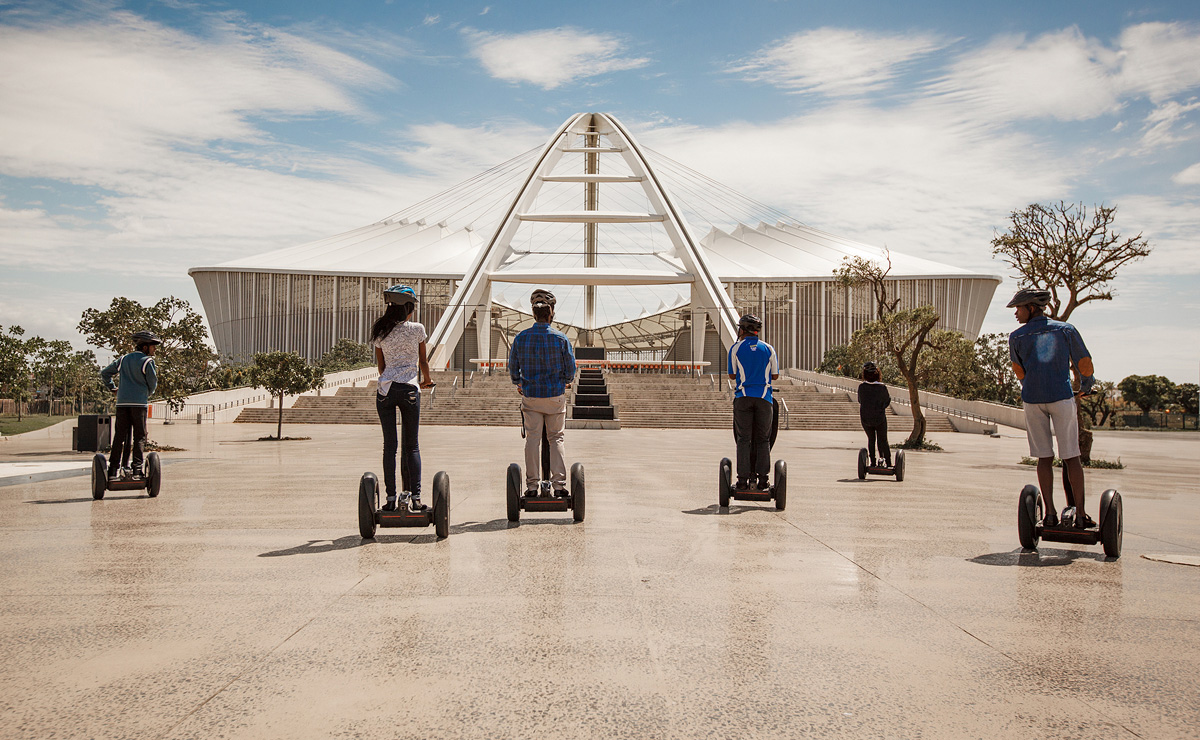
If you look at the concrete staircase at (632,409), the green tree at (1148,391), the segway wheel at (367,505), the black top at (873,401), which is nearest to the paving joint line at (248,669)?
the segway wheel at (367,505)

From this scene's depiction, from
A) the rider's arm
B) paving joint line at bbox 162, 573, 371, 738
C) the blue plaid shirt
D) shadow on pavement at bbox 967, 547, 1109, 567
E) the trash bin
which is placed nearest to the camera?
paving joint line at bbox 162, 573, 371, 738

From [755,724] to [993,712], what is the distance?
776mm

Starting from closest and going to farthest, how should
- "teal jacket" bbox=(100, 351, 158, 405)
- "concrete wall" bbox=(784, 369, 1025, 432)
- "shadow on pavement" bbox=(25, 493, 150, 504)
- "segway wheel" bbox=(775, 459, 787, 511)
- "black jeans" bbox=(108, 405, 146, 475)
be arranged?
"segway wheel" bbox=(775, 459, 787, 511), "shadow on pavement" bbox=(25, 493, 150, 504), "teal jacket" bbox=(100, 351, 158, 405), "black jeans" bbox=(108, 405, 146, 475), "concrete wall" bbox=(784, 369, 1025, 432)

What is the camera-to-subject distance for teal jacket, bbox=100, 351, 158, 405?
27.4ft

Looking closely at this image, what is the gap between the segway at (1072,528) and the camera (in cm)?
555

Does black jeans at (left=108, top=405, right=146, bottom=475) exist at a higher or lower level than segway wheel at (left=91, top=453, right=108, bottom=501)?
higher

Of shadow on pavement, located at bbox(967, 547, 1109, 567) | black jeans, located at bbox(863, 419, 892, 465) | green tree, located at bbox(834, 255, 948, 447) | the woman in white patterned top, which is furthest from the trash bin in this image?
green tree, located at bbox(834, 255, 948, 447)

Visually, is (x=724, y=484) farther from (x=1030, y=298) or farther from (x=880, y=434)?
(x=880, y=434)

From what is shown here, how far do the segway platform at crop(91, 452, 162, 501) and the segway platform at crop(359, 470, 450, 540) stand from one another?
141 inches

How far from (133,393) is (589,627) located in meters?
6.39

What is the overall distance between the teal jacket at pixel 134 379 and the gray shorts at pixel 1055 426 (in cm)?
739

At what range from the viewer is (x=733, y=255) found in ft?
303

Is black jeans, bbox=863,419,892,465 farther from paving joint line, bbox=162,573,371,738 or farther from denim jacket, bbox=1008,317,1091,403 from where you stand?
paving joint line, bbox=162,573,371,738

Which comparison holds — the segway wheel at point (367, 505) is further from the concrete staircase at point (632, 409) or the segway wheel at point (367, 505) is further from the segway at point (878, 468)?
the concrete staircase at point (632, 409)
